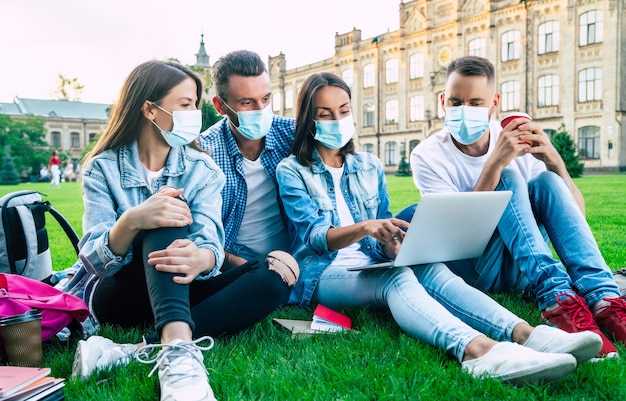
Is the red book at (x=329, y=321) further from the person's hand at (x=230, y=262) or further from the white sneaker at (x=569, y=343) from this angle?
the white sneaker at (x=569, y=343)

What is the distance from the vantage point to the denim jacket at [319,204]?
257 centimetres

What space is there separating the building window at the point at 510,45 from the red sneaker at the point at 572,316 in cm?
2719

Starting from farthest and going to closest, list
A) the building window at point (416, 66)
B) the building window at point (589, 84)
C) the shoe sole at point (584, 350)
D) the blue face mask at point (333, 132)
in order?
the building window at point (416, 66) → the building window at point (589, 84) → the blue face mask at point (333, 132) → the shoe sole at point (584, 350)

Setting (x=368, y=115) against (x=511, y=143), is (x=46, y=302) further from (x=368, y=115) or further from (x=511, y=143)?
(x=368, y=115)

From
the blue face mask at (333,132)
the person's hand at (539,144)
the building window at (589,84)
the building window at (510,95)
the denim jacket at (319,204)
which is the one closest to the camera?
the denim jacket at (319,204)

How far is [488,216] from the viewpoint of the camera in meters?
2.36

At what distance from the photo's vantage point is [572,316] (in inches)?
84.3

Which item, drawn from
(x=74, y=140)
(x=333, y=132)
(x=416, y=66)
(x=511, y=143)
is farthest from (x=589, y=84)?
(x=74, y=140)

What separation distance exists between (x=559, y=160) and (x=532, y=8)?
26.5 meters

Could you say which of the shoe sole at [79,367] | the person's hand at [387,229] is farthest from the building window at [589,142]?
the shoe sole at [79,367]

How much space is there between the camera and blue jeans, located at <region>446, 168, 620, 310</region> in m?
2.30

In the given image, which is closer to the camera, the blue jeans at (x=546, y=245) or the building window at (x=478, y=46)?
the blue jeans at (x=546, y=245)

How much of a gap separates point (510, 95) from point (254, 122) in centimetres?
2678

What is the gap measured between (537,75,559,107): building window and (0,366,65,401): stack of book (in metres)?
27.5
